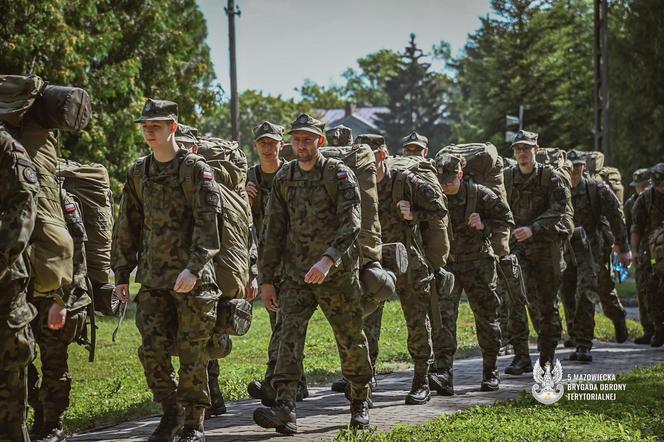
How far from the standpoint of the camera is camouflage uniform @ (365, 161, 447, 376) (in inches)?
410

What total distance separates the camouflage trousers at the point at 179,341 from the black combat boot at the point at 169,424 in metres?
0.06

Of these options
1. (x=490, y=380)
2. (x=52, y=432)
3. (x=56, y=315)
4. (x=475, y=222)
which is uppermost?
(x=475, y=222)

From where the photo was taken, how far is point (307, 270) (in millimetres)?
8578

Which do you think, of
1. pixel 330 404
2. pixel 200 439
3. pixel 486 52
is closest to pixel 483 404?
pixel 330 404

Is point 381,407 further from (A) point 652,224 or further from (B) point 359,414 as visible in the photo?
(A) point 652,224

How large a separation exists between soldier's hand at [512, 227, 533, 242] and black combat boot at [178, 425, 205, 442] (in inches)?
202

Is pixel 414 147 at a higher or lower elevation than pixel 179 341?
higher

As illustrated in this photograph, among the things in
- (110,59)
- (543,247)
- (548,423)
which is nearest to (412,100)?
(110,59)

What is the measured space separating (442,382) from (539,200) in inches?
109

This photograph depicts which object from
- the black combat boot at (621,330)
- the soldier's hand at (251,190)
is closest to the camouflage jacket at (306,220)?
the soldier's hand at (251,190)

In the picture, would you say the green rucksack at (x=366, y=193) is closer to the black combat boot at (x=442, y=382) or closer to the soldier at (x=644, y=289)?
the black combat boot at (x=442, y=382)

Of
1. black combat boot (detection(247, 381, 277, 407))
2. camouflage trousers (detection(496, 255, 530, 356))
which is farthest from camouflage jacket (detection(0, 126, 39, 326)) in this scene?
camouflage trousers (detection(496, 255, 530, 356))

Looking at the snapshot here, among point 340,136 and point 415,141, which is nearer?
point 340,136

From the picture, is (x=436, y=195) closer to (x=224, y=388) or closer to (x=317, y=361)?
(x=224, y=388)
